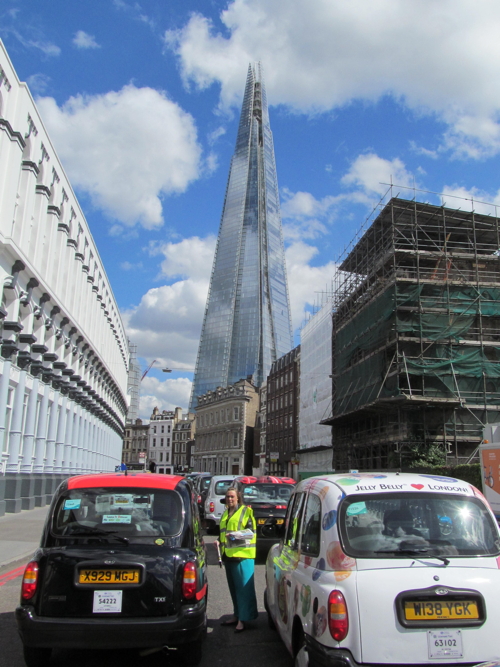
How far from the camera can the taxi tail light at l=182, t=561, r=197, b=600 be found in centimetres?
547

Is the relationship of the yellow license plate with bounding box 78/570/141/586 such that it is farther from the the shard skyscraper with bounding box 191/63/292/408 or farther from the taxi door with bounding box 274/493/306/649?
the the shard skyscraper with bounding box 191/63/292/408

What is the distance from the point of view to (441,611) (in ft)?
13.5

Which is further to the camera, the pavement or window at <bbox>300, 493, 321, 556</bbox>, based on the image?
the pavement

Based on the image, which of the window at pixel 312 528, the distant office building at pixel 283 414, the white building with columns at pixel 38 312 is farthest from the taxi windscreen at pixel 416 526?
the distant office building at pixel 283 414

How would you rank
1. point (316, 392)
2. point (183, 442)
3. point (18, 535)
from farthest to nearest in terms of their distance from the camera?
point (183, 442)
point (316, 392)
point (18, 535)

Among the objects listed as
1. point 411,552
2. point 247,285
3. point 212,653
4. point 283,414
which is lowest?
point 212,653

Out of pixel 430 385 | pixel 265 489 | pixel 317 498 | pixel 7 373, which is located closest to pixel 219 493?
pixel 265 489

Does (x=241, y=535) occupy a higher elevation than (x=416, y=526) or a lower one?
lower

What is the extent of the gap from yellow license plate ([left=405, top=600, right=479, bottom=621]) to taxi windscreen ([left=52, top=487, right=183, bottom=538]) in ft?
8.27

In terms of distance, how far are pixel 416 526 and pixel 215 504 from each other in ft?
44.4

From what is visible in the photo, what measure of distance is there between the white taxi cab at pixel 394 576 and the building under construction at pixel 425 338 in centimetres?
3043

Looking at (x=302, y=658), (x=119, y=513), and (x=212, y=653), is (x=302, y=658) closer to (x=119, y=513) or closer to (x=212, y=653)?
(x=212, y=653)

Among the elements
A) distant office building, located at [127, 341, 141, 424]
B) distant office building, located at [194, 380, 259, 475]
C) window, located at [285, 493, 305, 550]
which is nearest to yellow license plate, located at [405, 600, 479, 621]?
window, located at [285, 493, 305, 550]

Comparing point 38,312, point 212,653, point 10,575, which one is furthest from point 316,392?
point 212,653
